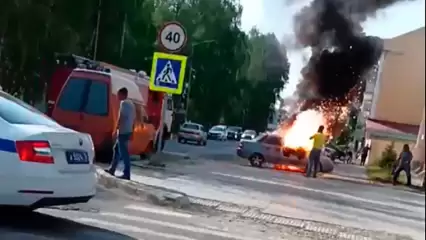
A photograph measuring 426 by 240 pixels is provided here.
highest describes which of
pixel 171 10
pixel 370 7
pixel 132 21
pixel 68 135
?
pixel 171 10

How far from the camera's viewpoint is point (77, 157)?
725cm

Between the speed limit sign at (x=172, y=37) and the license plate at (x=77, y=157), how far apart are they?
6.27 m

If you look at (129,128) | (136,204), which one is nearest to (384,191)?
(129,128)

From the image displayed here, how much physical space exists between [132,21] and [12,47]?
12996 mm

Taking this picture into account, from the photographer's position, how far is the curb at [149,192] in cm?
1059

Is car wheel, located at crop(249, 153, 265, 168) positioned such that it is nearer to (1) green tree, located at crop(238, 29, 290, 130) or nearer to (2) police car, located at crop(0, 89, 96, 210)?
(1) green tree, located at crop(238, 29, 290, 130)

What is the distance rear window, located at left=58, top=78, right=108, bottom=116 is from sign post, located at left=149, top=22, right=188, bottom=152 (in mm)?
3998

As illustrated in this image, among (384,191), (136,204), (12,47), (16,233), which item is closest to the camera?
(16,233)

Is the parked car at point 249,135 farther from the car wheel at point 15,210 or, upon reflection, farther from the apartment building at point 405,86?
the apartment building at point 405,86

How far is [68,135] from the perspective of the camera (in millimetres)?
7199

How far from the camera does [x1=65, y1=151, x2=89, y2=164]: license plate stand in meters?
7.10

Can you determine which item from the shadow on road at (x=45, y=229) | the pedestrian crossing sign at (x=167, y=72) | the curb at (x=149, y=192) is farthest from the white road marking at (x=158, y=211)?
the pedestrian crossing sign at (x=167, y=72)

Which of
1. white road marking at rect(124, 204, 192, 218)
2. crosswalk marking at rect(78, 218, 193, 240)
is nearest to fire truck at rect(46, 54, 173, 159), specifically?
white road marking at rect(124, 204, 192, 218)

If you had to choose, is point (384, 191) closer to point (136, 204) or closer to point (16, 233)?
point (136, 204)
